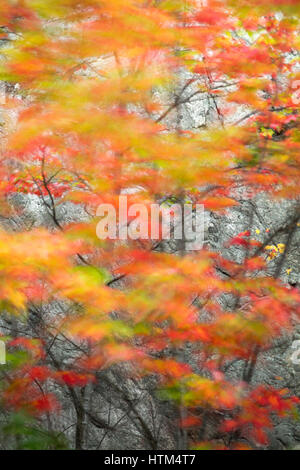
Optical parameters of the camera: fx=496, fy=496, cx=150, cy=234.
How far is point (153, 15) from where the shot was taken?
12.7ft

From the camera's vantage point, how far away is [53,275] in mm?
3236

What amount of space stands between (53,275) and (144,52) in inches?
74.1

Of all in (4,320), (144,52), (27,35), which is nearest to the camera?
(144,52)

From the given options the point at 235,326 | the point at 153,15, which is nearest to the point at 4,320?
the point at 235,326

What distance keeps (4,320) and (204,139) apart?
15.9 ft

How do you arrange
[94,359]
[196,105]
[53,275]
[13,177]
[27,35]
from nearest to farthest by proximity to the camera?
1. [53,275]
2. [27,35]
3. [94,359]
4. [13,177]
5. [196,105]

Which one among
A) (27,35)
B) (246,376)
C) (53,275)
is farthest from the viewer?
(246,376)

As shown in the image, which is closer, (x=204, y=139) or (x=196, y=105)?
(x=204, y=139)

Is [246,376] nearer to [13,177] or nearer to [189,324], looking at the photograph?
[189,324]

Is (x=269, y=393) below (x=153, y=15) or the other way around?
below
